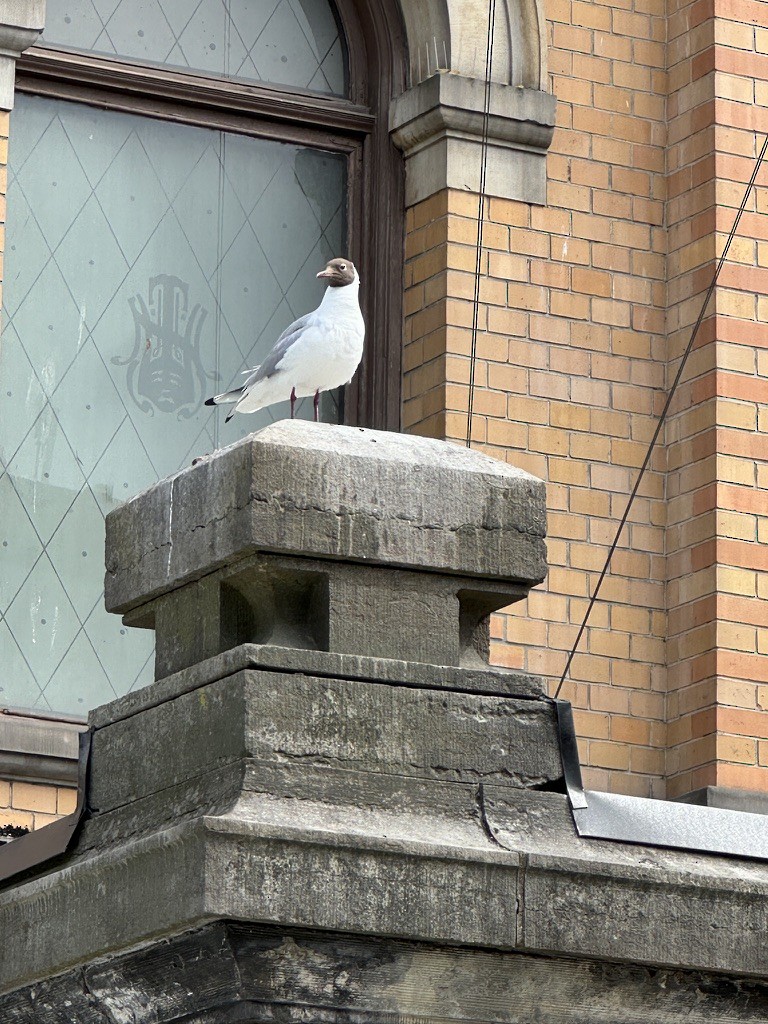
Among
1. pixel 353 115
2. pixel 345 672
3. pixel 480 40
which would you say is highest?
pixel 480 40

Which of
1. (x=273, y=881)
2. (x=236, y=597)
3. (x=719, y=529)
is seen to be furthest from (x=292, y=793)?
(x=719, y=529)

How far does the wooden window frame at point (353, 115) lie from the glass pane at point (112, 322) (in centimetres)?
7

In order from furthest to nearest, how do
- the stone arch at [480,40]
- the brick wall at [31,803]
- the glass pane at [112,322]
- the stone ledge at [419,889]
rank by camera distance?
the stone arch at [480,40] < the glass pane at [112,322] < the brick wall at [31,803] < the stone ledge at [419,889]

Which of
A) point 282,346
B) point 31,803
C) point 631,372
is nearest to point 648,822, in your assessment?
point 282,346

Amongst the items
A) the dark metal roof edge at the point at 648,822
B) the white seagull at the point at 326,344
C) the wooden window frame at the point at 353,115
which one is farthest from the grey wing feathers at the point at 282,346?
the wooden window frame at the point at 353,115

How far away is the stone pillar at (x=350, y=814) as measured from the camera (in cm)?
400

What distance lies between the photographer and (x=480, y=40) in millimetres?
9547

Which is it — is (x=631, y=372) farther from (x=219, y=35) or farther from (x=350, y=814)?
(x=350, y=814)

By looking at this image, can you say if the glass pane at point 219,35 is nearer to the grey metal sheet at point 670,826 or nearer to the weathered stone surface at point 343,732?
the weathered stone surface at point 343,732

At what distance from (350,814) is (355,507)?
0.60 m

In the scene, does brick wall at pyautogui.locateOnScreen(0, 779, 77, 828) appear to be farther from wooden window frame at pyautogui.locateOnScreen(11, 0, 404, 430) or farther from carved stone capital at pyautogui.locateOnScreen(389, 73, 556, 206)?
carved stone capital at pyautogui.locateOnScreen(389, 73, 556, 206)

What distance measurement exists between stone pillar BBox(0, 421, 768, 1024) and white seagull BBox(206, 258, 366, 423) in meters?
1.86

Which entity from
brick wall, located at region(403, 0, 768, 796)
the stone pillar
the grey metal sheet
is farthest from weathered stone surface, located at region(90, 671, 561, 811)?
brick wall, located at region(403, 0, 768, 796)

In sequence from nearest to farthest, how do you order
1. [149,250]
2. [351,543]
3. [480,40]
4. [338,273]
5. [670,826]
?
[351,543]
[670,826]
[338,273]
[149,250]
[480,40]
